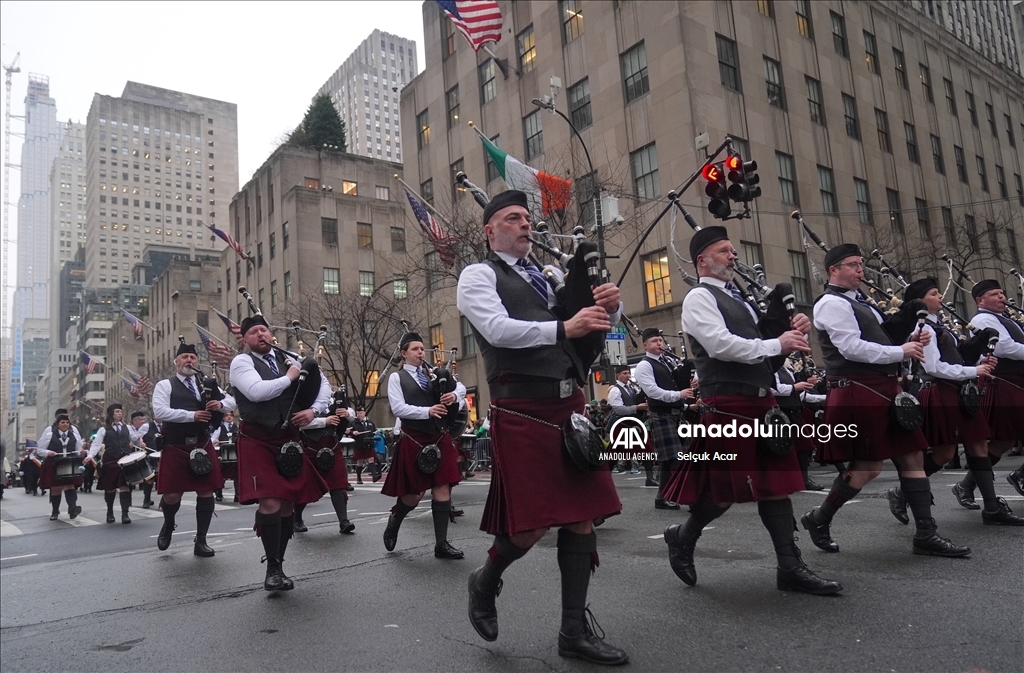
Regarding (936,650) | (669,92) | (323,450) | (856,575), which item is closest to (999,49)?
(856,575)

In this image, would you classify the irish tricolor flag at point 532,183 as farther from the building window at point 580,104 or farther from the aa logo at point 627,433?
the building window at point 580,104

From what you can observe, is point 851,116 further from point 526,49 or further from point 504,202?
point 504,202

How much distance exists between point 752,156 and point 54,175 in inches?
7972

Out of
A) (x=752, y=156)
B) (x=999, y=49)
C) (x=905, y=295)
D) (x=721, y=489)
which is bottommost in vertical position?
(x=721, y=489)

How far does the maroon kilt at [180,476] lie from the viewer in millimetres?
7688

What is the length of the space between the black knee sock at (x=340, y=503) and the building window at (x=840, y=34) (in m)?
25.6

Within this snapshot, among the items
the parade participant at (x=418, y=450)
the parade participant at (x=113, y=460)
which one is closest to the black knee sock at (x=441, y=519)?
the parade participant at (x=418, y=450)

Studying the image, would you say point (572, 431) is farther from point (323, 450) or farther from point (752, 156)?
point (752, 156)

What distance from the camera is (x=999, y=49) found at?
6738mm

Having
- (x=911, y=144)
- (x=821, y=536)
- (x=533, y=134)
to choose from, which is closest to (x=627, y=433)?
(x=821, y=536)

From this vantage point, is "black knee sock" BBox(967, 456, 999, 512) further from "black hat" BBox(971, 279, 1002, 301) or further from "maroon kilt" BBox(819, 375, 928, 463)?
"black hat" BBox(971, 279, 1002, 301)

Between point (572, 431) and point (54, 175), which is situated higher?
point (54, 175)

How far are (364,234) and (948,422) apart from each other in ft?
130

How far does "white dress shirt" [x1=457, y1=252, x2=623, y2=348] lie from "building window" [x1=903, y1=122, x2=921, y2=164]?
22.7 meters
